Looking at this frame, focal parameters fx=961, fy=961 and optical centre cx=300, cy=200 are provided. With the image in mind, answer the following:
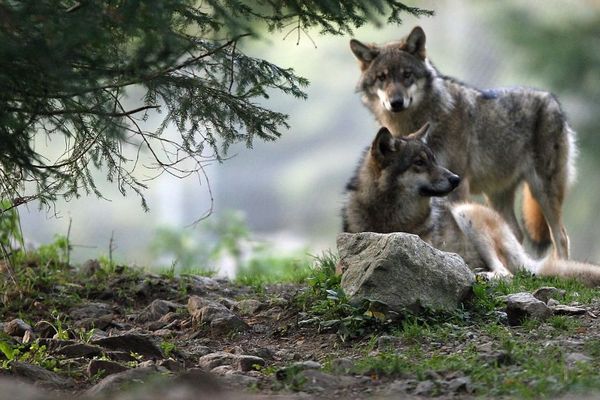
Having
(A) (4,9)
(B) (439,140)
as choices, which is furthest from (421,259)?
(B) (439,140)

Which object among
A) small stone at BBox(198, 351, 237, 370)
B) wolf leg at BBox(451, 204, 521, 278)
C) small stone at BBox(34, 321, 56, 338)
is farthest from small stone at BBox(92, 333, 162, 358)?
wolf leg at BBox(451, 204, 521, 278)

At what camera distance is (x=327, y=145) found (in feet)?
59.7

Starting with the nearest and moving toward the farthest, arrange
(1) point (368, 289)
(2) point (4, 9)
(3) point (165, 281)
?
(2) point (4, 9)
(1) point (368, 289)
(3) point (165, 281)

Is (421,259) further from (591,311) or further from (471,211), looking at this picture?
(471,211)

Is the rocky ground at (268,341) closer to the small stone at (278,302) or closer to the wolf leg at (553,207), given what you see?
the small stone at (278,302)

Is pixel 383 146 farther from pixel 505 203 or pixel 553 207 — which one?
pixel 505 203

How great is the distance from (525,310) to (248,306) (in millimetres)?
2043

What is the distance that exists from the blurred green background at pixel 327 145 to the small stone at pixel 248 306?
31.8 ft

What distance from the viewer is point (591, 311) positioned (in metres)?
6.14

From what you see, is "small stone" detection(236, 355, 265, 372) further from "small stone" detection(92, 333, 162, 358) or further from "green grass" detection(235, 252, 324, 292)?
"green grass" detection(235, 252, 324, 292)

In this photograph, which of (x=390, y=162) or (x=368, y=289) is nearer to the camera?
(x=368, y=289)

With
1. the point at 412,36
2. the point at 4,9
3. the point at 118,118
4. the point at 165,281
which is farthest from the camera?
the point at 412,36

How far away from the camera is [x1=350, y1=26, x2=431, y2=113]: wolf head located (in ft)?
32.8

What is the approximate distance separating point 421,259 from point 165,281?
8.50 feet
